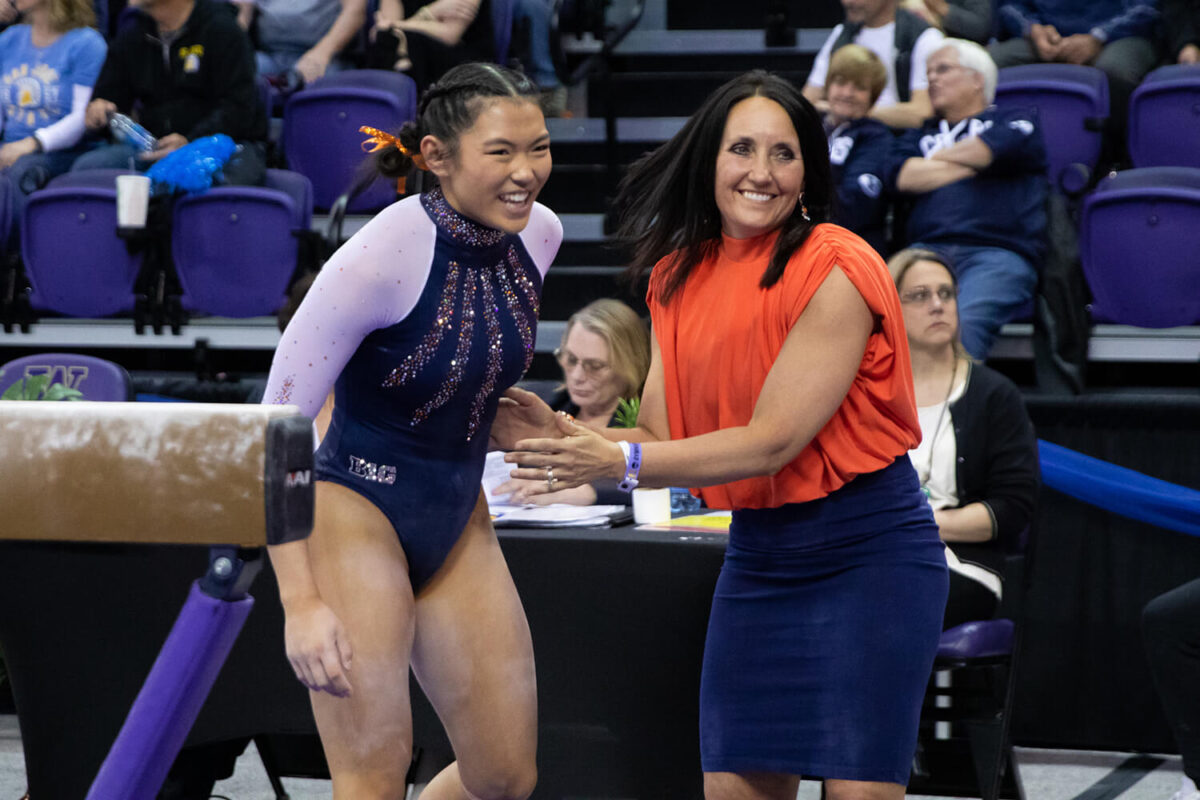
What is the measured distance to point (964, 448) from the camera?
370 centimetres

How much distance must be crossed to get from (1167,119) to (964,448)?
2154 millimetres

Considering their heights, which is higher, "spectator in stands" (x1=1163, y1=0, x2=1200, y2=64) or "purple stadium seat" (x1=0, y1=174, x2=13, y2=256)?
"spectator in stands" (x1=1163, y1=0, x2=1200, y2=64)

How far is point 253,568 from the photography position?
5.99 ft

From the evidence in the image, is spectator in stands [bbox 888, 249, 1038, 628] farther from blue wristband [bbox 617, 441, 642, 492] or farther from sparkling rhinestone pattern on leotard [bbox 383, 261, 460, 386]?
sparkling rhinestone pattern on leotard [bbox 383, 261, 460, 386]

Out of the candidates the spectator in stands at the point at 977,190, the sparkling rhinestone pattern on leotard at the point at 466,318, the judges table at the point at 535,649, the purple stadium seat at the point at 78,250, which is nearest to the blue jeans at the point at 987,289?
the spectator in stands at the point at 977,190

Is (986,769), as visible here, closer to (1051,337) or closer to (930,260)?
(930,260)

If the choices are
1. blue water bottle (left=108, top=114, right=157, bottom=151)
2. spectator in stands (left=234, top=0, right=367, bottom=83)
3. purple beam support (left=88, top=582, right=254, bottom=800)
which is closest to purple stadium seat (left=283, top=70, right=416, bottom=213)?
spectator in stands (left=234, top=0, right=367, bottom=83)

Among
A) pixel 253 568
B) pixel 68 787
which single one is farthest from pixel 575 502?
pixel 253 568

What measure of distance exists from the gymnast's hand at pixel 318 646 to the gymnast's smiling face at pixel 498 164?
0.67 meters

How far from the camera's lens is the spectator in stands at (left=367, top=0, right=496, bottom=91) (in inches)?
238

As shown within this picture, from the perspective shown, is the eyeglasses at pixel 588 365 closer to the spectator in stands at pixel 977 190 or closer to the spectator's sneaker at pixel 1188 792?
the spectator in stands at pixel 977 190

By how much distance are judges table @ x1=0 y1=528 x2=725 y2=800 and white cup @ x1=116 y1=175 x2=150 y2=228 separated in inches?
89.0

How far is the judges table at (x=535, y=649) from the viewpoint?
10.5ft

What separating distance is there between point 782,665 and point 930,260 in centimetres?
183
